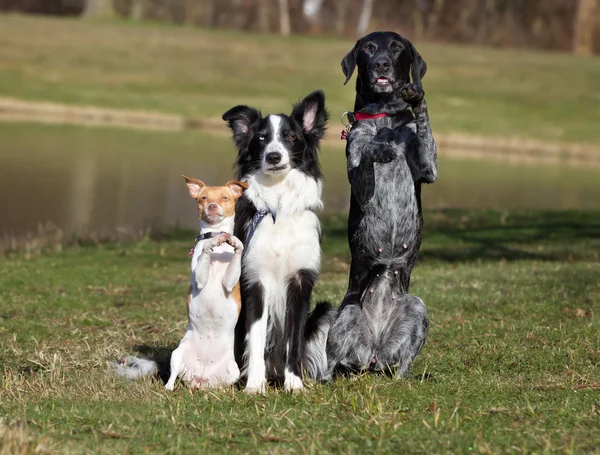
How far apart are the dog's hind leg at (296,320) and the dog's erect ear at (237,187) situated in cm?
70

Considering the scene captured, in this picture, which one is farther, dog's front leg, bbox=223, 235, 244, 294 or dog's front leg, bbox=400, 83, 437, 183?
dog's front leg, bbox=223, 235, 244, 294

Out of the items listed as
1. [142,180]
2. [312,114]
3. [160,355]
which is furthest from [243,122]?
[142,180]

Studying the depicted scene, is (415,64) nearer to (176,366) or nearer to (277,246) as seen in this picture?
(277,246)

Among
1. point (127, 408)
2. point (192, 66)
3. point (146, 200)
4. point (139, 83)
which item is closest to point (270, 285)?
point (127, 408)

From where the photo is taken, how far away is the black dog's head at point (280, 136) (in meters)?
7.07

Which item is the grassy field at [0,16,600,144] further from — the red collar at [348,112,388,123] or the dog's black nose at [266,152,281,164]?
the dog's black nose at [266,152,281,164]

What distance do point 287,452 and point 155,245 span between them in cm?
1120

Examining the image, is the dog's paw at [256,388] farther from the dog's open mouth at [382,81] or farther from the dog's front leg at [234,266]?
the dog's open mouth at [382,81]

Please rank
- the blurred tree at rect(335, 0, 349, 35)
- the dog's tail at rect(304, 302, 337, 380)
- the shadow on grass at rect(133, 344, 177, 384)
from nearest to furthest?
1. the dog's tail at rect(304, 302, 337, 380)
2. the shadow on grass at rect(133, 344, 177, 384)
3. the blurred tree at rect(335, 0, 349, 35)

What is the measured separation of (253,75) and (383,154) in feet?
165

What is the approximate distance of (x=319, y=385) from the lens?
714cm

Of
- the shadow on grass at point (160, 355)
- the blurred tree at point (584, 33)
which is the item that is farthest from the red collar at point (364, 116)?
the blurred tree at point (584, 33)

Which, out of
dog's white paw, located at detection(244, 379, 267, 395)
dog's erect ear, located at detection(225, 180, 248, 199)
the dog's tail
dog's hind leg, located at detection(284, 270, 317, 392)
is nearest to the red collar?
dog's erect ear, located at detection(225, 180, 248, 199)

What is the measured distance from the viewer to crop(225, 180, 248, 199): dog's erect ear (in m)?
7.01
